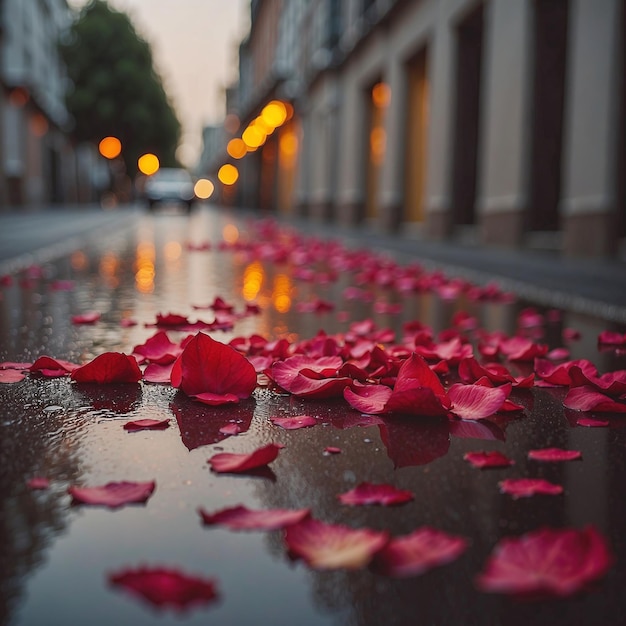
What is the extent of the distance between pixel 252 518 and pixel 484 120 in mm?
11872

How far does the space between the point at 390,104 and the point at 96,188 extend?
44.7m

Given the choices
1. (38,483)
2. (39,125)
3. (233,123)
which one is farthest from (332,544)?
(233,123)

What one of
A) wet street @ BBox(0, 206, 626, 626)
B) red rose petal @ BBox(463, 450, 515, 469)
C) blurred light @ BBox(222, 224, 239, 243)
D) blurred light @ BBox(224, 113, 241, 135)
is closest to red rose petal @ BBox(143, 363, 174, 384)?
wet street @ BBox(0, 206, 626, 626)

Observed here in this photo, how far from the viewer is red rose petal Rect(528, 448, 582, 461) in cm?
197

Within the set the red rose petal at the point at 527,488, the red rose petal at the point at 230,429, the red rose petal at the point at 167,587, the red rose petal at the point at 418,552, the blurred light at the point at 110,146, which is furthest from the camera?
the blurred light at the point at 110,146

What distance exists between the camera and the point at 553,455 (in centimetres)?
198

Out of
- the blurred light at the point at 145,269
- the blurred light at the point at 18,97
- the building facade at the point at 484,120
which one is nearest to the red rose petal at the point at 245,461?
the blurred light at the point at 145,269

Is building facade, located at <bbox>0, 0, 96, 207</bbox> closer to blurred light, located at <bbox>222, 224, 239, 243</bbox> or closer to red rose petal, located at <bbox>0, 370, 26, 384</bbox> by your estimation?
blurred light, located at <bbox>222, 224, 239, 243</bbox>

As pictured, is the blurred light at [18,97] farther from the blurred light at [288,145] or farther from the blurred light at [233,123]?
the blurred light at [233,123]

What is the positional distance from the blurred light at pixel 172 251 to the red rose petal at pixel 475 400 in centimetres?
745

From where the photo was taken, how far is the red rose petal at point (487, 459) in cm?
188

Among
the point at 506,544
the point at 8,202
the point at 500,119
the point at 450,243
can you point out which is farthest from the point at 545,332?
the point at 8,202

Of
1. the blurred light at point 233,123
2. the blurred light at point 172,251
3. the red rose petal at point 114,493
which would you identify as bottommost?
the blurred light at point 172,251

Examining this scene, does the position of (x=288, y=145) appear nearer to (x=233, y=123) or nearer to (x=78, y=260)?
(x=78, y=260)
